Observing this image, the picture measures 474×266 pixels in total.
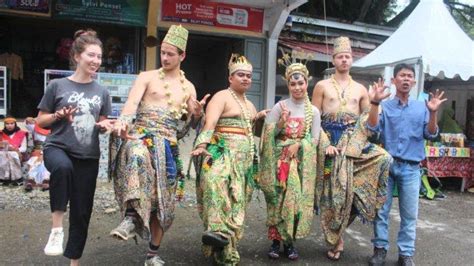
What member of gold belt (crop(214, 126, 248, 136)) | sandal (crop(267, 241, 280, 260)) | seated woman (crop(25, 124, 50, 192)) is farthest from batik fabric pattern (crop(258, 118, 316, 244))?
seated woman (crop(25, 124, 50, 192))

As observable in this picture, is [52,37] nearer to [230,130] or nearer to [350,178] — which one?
[230,130]

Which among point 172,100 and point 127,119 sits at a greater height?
point 172,100

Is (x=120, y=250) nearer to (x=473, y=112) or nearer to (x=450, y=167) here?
(x=450, y=167)

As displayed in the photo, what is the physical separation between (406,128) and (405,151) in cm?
19

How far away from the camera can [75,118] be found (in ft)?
10.1

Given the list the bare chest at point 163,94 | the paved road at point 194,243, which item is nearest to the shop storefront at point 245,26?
the paved road at point 194,243

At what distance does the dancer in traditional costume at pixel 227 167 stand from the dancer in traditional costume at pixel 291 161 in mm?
174

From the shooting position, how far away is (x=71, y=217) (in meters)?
3.21

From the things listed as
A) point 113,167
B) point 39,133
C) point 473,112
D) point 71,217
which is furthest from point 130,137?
point 473,112

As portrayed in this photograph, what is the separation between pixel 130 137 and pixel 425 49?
18.1ft

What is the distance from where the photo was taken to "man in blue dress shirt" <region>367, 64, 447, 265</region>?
383 centimetres

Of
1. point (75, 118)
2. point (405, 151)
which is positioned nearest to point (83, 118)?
point (75, 118)

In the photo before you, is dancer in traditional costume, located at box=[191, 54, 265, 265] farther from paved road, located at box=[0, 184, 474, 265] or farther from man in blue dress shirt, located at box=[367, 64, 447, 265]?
man in blue dress shirt, located at box=[367, 64, 447, 265]

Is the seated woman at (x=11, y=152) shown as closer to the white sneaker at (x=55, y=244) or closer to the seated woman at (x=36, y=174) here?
the seated woman at (x=36, y=174)
